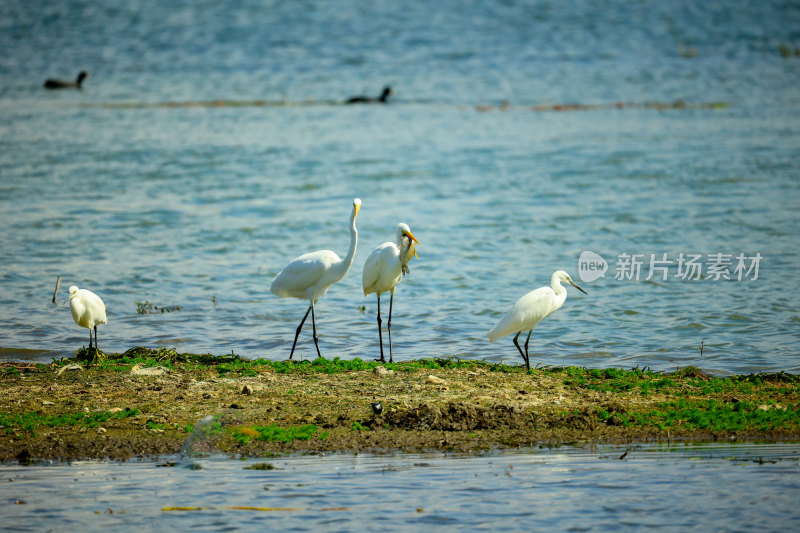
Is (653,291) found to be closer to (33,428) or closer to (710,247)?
(710,247)

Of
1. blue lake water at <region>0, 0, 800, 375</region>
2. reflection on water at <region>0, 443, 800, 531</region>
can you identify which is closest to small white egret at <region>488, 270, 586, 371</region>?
blue lake water at <region>0, 0, 800, 375</region>

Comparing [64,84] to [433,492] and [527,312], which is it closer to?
[527,312]

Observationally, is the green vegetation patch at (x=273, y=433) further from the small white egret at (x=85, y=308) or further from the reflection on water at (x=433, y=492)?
the small white egret at (x=85, y=308)

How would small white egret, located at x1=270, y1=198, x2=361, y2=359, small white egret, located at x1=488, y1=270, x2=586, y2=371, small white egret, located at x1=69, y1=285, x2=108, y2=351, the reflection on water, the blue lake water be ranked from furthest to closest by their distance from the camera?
→ the blue lake water, small white egret, located at x1=270, y1=198, x2=361, y2=359, small white egret, located at x1=69, y1=285, x2=108, y2=351, small white egret, located at x1=488, y1=270, x2=586, y2=371, the reflection on water

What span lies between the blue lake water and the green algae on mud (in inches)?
48.1

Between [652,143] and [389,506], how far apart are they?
2091 cm

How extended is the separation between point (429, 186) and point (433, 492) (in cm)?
1623

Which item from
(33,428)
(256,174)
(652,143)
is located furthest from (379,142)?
(33,428)

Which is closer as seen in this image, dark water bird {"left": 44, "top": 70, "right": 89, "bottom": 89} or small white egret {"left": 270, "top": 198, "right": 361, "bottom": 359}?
small white egret {"left": 270, "top": 198, "right": 361, "bottom": 359}

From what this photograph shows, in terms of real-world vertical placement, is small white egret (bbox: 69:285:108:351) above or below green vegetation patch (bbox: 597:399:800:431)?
above

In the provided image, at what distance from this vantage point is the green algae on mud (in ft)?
23.4

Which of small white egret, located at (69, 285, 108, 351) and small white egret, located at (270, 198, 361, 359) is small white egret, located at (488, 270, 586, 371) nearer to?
small white egret, located at (270, 198, 361, 359)

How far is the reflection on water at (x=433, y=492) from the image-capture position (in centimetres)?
571

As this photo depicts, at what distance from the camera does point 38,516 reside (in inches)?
228
